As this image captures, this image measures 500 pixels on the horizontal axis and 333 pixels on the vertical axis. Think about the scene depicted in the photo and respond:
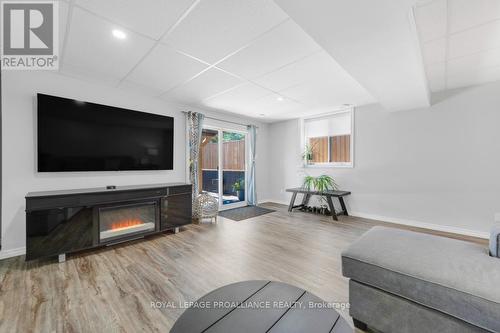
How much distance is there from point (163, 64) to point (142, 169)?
5.89 ft

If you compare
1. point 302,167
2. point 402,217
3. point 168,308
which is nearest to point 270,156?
point 302,167

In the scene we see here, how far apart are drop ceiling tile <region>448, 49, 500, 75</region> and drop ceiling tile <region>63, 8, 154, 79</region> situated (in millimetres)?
3639

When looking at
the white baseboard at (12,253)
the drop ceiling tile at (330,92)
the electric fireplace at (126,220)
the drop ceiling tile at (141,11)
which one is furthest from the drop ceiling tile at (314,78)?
the white baseboard at (12,253)

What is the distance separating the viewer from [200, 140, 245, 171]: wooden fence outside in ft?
15.8

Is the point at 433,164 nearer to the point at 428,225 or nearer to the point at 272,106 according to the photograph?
the point at 428,225

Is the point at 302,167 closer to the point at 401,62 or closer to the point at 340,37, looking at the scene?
the point at 401,62

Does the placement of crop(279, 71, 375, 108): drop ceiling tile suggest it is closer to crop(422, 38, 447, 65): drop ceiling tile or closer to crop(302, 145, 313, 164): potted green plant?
crop(422, 38, 447, 65): drop ceiling tile

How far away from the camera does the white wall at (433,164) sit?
3033 millimetres

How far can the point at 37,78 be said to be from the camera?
8.54 feet

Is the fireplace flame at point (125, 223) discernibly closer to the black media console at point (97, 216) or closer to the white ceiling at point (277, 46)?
the black media console at point (97, 216)

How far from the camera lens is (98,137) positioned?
292cm

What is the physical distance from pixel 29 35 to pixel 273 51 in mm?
2454

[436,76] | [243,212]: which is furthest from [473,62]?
[243,212]

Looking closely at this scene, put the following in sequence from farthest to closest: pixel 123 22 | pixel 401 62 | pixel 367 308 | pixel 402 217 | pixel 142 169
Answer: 1. pixel 402 217
2. pixel 142 169
3. pixel 401 62
4. pixel 123 22
5. pixel 367 308
